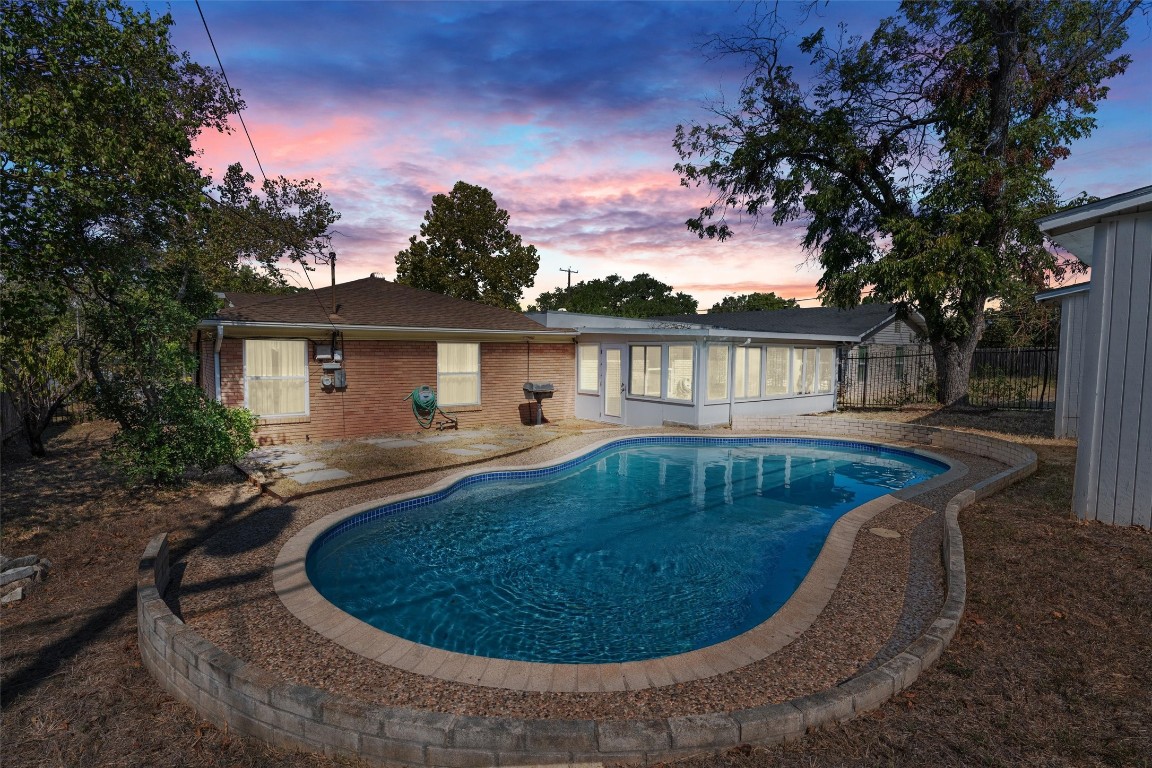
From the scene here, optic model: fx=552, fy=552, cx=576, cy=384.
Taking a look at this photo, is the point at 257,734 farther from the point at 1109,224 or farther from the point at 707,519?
the point at 1109,224

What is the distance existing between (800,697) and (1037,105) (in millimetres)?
19677

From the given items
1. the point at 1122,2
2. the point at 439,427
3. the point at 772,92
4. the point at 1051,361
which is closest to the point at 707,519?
the point at 439,427

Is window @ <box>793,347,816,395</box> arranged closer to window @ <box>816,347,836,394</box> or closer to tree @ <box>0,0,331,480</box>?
window @ <box>816,347,836,394</box>

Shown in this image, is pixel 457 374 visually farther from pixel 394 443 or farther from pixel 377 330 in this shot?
pixel 394 443

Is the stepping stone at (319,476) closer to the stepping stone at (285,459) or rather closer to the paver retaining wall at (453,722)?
the stepping stone at (285,459)

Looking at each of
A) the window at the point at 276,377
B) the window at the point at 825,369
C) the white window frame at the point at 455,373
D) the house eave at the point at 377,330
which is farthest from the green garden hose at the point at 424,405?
the window at the point at 825,369

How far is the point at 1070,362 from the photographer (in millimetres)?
11258

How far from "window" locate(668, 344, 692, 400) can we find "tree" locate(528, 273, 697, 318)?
154ft

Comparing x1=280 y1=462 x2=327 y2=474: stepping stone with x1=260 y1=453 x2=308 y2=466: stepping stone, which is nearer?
x1=280 y1=462 x2=327 y2=474: stepping stone

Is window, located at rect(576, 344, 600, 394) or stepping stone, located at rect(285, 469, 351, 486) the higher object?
window, located at rect(576, 344, 600, 394)

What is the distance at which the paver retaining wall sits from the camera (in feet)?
8.88

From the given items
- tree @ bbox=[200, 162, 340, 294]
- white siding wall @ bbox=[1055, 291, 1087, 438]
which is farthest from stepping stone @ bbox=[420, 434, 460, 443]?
white siding wall @ bbox=[1055, 291, 1087, 438]

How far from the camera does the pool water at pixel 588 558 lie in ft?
15.9

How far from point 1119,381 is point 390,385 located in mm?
12529
